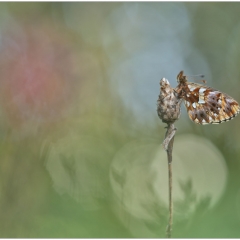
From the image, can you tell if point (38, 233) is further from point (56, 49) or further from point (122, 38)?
point (122, 38)

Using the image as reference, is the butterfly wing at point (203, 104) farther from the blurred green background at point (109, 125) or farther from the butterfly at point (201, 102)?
the blurred green background at point (109, 125)

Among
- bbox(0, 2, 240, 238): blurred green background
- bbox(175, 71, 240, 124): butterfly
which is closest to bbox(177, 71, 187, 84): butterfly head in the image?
bbox(175, 71, 240, 124): butterfly

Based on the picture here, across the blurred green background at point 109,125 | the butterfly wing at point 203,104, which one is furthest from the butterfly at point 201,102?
the blurred green background at point 109,125

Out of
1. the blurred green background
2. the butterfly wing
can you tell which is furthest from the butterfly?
the blurred green background

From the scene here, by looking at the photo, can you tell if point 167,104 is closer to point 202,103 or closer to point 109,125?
point 202,103

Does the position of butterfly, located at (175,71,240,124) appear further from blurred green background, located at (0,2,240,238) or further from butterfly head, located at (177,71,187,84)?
blurred green background, located at (0,2,240,238)

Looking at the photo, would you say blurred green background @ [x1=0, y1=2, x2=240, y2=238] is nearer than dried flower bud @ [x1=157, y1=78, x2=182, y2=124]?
No

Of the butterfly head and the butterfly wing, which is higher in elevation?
the butterfly head

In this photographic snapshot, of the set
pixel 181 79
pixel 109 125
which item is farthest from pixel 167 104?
pixel 109 125
